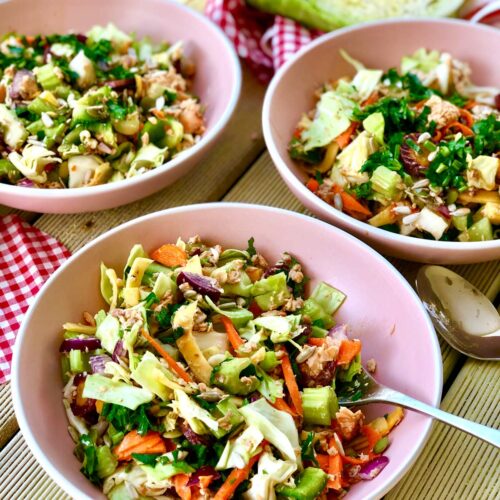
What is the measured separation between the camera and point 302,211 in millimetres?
2383

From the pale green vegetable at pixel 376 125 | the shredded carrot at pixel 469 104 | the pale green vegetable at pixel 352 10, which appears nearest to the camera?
the pale green vegetable at pixel 376 125

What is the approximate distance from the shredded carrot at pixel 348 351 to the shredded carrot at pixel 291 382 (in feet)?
0.44

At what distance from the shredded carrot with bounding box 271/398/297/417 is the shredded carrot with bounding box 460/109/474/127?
1205mm

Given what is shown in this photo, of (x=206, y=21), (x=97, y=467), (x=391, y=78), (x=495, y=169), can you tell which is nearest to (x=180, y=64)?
(x=206, y=21)

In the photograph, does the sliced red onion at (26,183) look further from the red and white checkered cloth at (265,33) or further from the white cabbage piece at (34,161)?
the red and white checkered cloth at (265,33)

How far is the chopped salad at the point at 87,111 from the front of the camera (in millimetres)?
2211

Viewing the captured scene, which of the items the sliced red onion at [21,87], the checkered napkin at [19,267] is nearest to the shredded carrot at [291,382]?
the checkered napkin at [19,267]

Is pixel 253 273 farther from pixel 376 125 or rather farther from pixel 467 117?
pixel 467 117

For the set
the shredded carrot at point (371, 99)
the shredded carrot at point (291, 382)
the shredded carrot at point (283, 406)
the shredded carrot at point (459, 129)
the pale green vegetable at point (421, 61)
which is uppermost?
the pale green vegetable at point (421, 61)

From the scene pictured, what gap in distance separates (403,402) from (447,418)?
0.40 ft

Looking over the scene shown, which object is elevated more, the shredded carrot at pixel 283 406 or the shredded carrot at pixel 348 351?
the shredded carrot at pixel 348 351

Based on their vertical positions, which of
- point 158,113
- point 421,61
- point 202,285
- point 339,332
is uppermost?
point 421,61

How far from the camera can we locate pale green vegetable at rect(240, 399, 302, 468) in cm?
157

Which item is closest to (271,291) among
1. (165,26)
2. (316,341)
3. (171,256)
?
(316,341)
